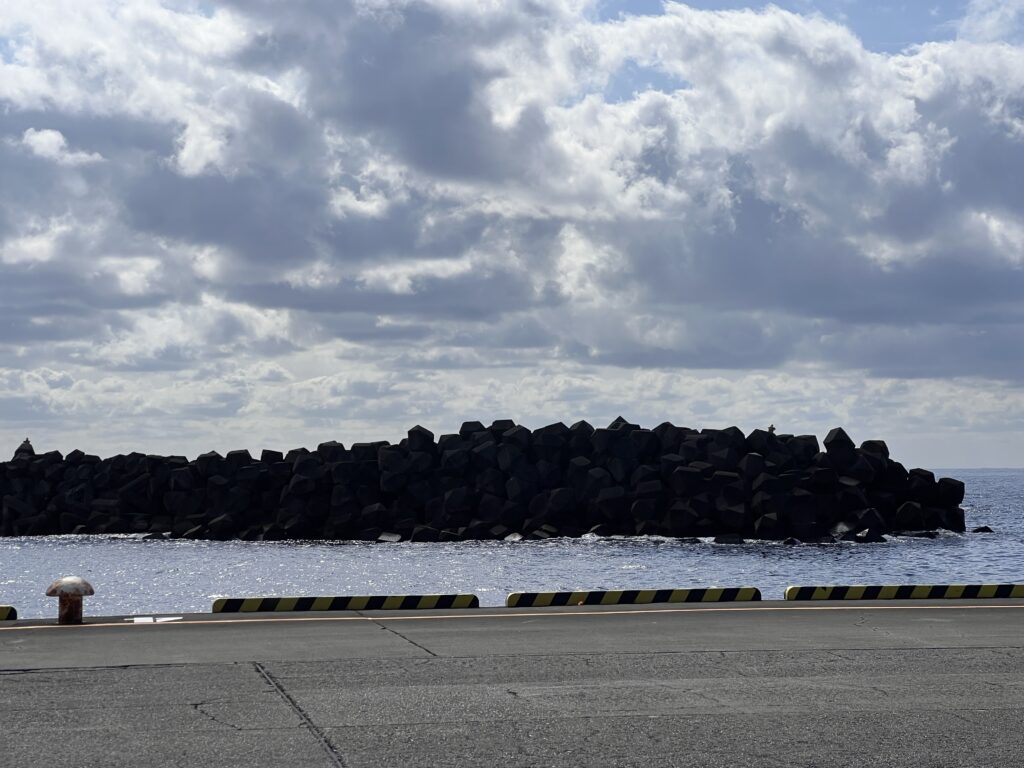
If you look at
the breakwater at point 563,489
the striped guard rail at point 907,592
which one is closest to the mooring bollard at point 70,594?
the striped guard rail at point 907,592

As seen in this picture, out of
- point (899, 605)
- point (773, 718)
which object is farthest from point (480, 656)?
point (899, 605)

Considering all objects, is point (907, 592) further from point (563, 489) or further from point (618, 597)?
point (563, 489)

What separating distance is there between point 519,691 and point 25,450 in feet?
237

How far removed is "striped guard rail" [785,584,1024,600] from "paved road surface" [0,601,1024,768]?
1.97 meters

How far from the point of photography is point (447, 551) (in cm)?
5491

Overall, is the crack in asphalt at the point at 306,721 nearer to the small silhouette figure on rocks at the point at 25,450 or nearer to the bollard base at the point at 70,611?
the bollard base at the point at 70,611

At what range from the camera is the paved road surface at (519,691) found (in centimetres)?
768

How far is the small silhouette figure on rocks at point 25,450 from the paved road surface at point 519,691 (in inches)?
2578

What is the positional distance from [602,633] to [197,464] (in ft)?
182

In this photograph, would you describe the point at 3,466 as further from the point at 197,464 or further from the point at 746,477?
the point at 746,477

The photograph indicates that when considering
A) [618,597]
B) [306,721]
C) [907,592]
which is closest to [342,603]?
[618,597]

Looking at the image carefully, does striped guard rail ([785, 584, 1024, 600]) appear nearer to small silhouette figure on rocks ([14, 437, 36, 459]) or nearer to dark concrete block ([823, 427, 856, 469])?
dark concrete block ([823, 427, 856, 469])

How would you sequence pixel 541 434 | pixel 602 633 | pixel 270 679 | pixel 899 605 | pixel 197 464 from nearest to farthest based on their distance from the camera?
pixel 270 679 < pixel 602 633 < pixel 899 605 < pixel 541 434 < pixel 197 464

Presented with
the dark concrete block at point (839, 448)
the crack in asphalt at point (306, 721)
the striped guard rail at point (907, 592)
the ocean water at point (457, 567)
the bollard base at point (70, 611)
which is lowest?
the ocean water at point (457, 567)
